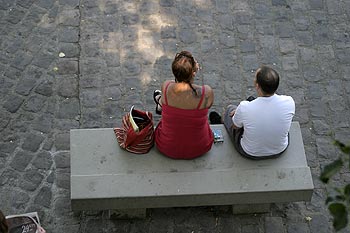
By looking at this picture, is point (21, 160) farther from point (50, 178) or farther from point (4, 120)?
point (4, 120)

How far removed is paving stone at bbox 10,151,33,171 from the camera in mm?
5941

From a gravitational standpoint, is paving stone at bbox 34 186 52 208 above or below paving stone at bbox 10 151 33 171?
below

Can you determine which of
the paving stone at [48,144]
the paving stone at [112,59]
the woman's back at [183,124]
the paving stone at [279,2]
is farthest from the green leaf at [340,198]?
the paving stone at [279,2]

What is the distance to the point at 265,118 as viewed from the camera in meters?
5.12

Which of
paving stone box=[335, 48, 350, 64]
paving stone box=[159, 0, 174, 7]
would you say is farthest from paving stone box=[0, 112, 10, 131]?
paving stone box=[335, 48, 350, 64]

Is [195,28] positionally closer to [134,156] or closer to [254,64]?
[254,64]

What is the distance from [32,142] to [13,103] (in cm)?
57

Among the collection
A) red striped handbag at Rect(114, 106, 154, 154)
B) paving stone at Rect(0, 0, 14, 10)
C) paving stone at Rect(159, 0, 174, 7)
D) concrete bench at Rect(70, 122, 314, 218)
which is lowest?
paving stone at Rect(159, 0, 174, 7)

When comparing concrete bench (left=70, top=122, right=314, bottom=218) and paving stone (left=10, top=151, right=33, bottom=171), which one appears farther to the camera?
paving stone (left=10, top=151, right=33, bottom=171)

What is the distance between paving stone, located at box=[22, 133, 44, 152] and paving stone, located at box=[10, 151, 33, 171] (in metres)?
0.07

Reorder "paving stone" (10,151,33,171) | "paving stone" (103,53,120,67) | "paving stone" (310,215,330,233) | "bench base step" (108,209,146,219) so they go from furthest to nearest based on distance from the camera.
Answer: "paving stone" (103,53,120,67), "paving stone" (10,151,33,171), "paving stone" (310,215,330,233), "bench base step" (108,209,146,219)

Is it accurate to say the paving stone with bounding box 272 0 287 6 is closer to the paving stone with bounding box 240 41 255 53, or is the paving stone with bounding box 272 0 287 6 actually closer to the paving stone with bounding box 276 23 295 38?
the paving stone with bounding box 276 23 295 38

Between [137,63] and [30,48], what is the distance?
128 centimetres

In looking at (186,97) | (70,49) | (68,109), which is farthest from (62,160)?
(186,97)
